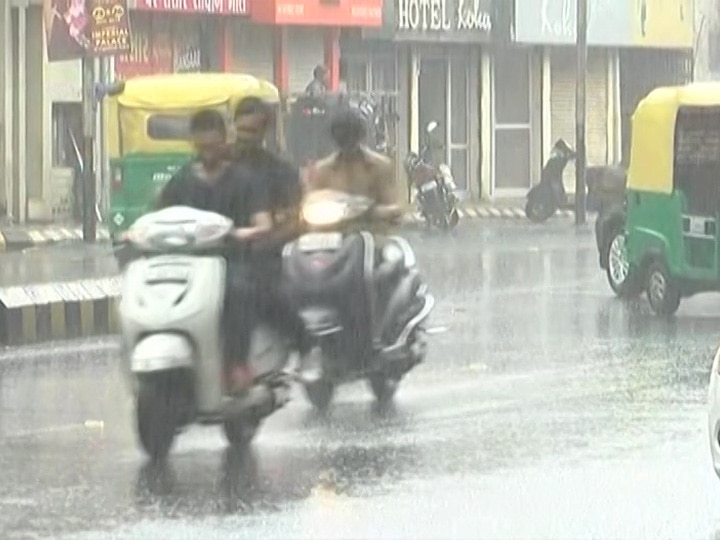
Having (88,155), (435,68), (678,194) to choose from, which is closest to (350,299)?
(678,194)

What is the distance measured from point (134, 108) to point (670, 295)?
6452 millimetres

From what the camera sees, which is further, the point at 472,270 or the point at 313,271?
the point at 472,270

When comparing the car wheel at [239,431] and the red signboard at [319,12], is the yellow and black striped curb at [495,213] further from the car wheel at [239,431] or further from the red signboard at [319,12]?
the car wheel at [239,431]

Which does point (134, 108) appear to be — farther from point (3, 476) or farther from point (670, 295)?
point (3, 476)

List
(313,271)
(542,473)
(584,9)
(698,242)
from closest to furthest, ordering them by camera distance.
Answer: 1. (542,473)
2. (313,271)
3. (698,242)
4. (584,9)

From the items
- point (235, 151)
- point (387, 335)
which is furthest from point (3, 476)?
point (387, 335)

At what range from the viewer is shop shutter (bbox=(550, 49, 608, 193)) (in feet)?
134

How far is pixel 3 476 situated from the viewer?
10469 millimetres

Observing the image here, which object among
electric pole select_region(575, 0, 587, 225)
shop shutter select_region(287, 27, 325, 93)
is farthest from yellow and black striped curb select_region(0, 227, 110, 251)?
electric pole select_region(575, 0, 587, 225)

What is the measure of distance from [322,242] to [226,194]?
1.20 meters

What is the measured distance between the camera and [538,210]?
113 feet

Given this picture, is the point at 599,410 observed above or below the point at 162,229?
below

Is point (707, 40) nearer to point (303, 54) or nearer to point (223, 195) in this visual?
point (303, 54)

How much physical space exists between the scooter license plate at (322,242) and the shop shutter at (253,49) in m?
22.2
